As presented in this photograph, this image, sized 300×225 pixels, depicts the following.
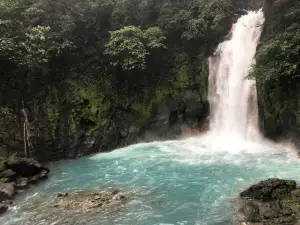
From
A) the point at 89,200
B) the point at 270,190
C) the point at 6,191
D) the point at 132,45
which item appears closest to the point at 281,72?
the point at 270,190

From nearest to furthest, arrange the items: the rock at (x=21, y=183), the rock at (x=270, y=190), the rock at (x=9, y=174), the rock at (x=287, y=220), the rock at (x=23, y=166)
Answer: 1. the rock at (x=287, y=220)
2. the rock at (x=270, y=190)
3. the rock at (x=21, y=183)
4. the rock at (x=9, y=174)
5. the rock at (x=23, y=166)

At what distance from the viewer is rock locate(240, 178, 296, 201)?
10.2 metres

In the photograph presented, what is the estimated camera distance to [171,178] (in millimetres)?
13336

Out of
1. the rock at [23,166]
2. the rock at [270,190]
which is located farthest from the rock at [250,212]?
the rock at [23,166]

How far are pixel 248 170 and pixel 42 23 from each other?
15633 millimetres

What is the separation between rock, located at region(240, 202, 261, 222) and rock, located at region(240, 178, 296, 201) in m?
0.53

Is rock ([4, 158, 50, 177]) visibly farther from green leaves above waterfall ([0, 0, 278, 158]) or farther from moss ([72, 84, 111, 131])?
moss ([72, 84, 111, 131])

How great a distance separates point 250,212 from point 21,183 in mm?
9828

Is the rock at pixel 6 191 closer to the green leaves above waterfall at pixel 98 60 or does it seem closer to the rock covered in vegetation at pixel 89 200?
the rock covered in vegetation at pixel 89 200

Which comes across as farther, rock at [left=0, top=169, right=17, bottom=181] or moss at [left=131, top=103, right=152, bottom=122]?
moss at [left=131, top=103, right=152, bottom=122]

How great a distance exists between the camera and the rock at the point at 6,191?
12.4m

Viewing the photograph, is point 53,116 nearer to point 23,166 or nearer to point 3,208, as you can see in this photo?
point 23,166

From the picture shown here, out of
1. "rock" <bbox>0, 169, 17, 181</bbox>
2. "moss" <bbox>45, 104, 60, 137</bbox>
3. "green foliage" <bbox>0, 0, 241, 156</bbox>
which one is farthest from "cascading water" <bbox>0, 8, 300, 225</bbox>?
"moss" <bbox>45, 104, 60, 137</bbox>

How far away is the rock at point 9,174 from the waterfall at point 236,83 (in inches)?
458
